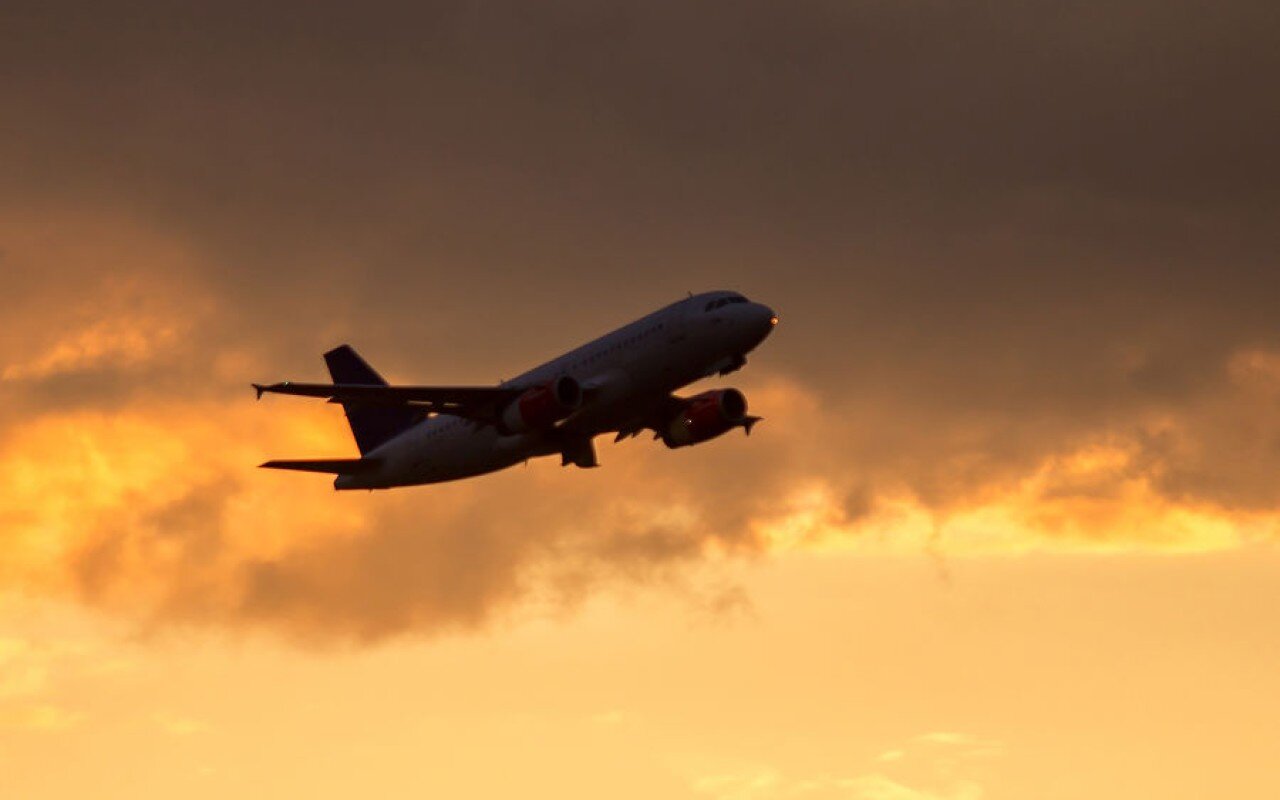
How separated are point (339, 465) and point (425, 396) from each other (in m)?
12.5

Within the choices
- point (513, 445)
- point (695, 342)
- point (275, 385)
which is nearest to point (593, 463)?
point (513, 445)

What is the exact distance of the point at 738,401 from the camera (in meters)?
111

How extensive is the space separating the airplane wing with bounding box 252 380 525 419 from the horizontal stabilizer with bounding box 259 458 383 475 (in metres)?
9.54

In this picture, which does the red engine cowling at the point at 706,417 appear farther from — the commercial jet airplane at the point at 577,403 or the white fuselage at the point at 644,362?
the white fuselage at the point at 644,362

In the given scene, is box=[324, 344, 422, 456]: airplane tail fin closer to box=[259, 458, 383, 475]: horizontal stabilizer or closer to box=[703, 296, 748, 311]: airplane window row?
box=[259, 458, 383, 475]: horizontal stabilizer

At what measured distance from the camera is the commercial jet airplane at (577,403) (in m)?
98.8

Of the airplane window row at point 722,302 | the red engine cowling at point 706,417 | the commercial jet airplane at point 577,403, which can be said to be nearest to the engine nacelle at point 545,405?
the commercial jet airplane at point 577,403

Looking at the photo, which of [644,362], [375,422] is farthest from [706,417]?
[375,422]

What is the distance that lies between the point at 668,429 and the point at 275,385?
23553mm

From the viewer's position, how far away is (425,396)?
10244cm

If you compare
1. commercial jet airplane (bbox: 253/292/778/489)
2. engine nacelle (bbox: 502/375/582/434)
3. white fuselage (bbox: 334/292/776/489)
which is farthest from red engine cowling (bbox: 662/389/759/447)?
engine nacelle (bbox: 502/375/582/434)

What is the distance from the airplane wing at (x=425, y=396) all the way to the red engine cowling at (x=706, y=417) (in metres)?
10.9

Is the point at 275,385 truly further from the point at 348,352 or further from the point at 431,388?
the point at 348,352

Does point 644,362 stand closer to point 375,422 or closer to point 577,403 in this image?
point 577,403
